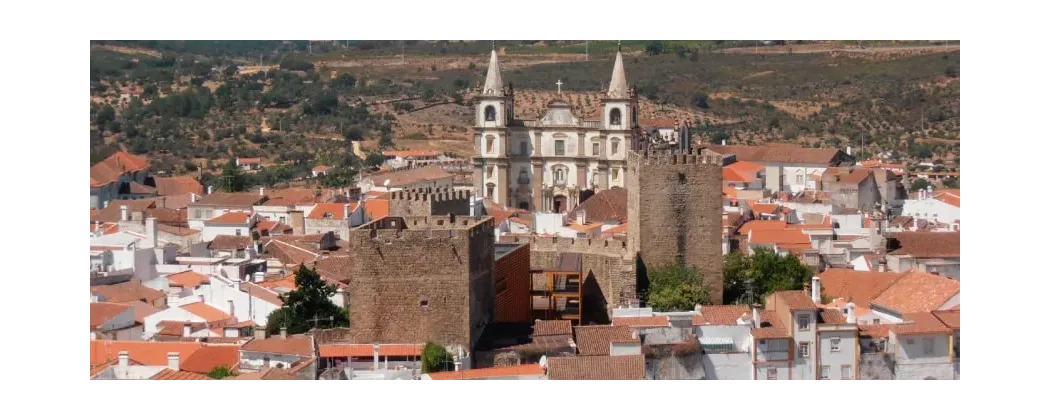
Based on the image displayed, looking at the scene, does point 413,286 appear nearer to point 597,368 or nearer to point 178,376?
point 597,368

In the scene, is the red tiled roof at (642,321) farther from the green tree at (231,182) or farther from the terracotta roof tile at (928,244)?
the green tree at (231,182)

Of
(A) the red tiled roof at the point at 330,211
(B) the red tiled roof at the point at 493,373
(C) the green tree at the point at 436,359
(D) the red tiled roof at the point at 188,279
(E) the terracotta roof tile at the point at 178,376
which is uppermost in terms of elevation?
(A) the red tiled roof at the point at 330,211

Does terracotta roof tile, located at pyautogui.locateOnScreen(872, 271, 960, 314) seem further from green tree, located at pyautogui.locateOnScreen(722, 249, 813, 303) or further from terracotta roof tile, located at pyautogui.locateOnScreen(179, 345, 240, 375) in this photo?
terracotta roof tile, located at pyautogui.locateOnScreen(179, 345, 240, 375)

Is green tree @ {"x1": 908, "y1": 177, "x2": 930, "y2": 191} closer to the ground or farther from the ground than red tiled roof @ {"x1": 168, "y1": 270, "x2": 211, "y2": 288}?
farther from the ground

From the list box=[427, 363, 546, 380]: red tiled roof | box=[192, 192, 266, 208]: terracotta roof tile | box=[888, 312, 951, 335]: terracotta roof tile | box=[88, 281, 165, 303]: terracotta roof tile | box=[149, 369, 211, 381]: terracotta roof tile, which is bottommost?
box=[149, 369, 211, 381]: terracotta roof tile

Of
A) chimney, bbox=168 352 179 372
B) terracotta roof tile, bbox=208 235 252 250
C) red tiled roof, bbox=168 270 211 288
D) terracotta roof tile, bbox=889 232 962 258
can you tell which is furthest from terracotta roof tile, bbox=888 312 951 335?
terracotta roof tile, bbox=208 235 252 250

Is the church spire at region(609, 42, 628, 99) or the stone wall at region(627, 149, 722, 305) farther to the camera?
the church spire at region(609, 42, 628, 99)

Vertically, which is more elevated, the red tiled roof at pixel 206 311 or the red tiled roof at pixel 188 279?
the red tiled roof at pixel 188 279

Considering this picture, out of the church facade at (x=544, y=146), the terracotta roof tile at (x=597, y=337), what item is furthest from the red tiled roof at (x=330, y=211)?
the terracotta roof tile at (x=597, y=337)
